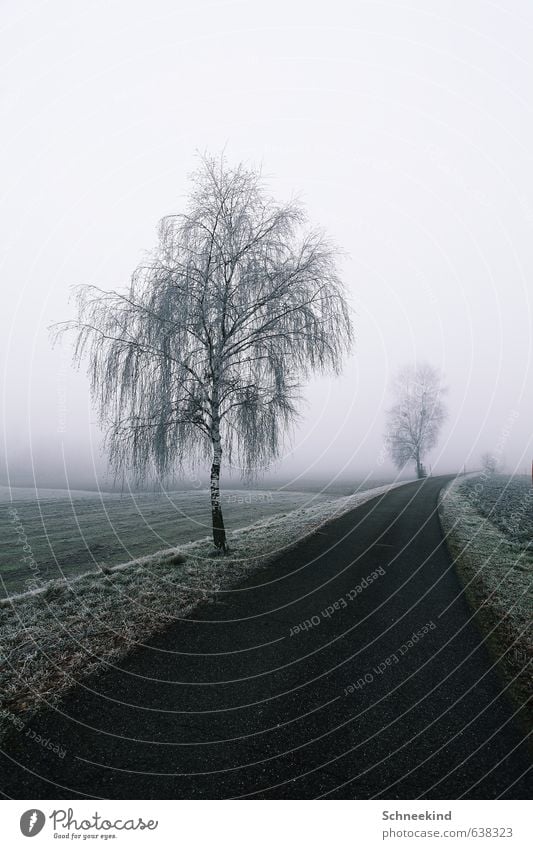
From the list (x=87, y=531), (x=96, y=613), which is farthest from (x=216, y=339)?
(x=87, y=531)

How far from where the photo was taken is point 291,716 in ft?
11.4

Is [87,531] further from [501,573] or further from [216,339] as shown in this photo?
[501,573]

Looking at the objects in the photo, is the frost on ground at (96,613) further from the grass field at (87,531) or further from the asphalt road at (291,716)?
the grass field at (87,531)

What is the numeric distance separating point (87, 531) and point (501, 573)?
19253 mm

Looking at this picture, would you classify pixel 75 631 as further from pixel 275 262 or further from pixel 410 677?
pixel 275 262

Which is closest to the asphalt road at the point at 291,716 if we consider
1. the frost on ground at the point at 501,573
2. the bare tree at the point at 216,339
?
the frost on ground at the point at 501,573

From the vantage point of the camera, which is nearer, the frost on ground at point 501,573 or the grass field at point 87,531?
the frost on ground at point 501,573

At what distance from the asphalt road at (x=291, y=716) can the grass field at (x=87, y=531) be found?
6392 mm

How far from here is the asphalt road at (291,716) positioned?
2.74 meters

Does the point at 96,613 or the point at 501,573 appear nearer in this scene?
the point at 96,613

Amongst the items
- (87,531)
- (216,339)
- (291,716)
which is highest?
(216,339)

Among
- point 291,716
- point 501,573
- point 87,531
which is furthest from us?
point 87,531

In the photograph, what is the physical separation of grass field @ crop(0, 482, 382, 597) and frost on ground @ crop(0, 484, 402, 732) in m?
2.85

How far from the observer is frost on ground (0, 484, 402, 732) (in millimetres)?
4000
